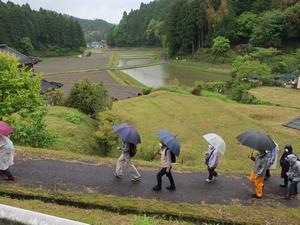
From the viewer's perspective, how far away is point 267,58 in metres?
57.8

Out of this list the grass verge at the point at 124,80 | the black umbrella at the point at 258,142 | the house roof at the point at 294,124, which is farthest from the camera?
the grass verge at the point at 124,80

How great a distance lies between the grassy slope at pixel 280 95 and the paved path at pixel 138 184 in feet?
76.4

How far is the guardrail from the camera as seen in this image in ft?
14.7

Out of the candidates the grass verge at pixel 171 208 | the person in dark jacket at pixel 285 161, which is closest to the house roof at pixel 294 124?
the person in dark jacket at pixel 285 161

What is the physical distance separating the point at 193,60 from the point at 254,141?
2610 inches

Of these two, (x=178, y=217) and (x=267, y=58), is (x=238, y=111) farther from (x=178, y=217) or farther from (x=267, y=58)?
(x=267, y=58)

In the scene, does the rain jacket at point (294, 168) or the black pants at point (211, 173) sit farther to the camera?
the black pants at point (211, 173)

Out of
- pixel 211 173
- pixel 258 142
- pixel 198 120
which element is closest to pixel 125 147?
pixel 211 173

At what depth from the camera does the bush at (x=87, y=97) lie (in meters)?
23.0

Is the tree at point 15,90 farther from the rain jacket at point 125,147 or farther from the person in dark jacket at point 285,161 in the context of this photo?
the person in dark jacket at point 285,161

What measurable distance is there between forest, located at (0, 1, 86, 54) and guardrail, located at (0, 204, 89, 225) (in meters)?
86.4

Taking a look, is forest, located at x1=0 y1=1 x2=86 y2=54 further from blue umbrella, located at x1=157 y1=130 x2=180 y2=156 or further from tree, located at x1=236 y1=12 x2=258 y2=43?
blue umbrella, located at x1=157 y1=130 x2=180 y2=156

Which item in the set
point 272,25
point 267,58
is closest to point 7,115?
point 267,58

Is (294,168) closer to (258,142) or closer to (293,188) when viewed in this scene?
(293,188)
